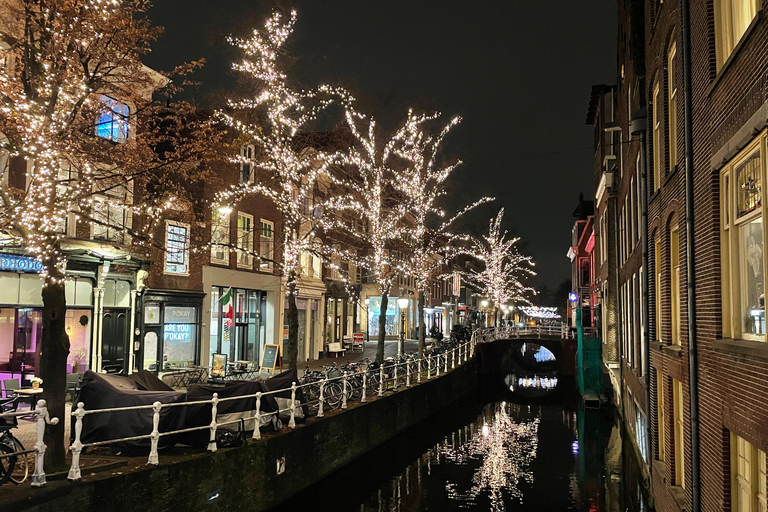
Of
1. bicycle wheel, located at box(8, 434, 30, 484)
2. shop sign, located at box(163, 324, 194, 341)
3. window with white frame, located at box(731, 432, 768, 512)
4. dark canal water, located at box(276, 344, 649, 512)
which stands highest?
shop sign, located at box(163, 324, 194, 341)

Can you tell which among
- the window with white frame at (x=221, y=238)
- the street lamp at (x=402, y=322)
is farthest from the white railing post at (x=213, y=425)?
the street lamp at (x=402, y=322)

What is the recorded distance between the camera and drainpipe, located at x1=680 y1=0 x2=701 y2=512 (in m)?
8.07

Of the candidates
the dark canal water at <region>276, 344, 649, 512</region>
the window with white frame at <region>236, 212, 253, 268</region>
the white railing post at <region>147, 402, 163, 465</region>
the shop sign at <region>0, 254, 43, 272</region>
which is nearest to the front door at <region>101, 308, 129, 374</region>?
the shop sign at <region>0, 254, 43, 272</region>

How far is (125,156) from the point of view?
12328mm

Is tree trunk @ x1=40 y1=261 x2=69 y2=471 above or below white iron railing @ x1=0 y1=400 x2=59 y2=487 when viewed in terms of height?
above

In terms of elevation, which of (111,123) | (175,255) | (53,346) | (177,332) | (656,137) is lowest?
(177,332)

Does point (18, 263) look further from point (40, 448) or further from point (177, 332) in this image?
point (40, 448)

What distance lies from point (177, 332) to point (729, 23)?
20.1m

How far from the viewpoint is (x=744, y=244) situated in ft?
21.3

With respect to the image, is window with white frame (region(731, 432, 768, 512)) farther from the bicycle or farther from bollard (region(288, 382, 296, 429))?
bollard (region(288, 382, 296, 429))

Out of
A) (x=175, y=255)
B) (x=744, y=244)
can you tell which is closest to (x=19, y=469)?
(x=744, y=244)

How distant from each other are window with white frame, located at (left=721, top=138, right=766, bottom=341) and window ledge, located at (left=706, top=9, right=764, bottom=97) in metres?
0.95

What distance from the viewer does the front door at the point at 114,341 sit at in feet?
65.6

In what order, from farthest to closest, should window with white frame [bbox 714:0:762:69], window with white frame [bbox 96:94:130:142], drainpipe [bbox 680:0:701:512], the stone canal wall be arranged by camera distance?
1. window with white frame [bbox 96:94:130:142]
2. the stone canal wall
3. drainpipe [bbox 680:0:701:512]
4. window with white frame [bbox 714:0:762:69]
